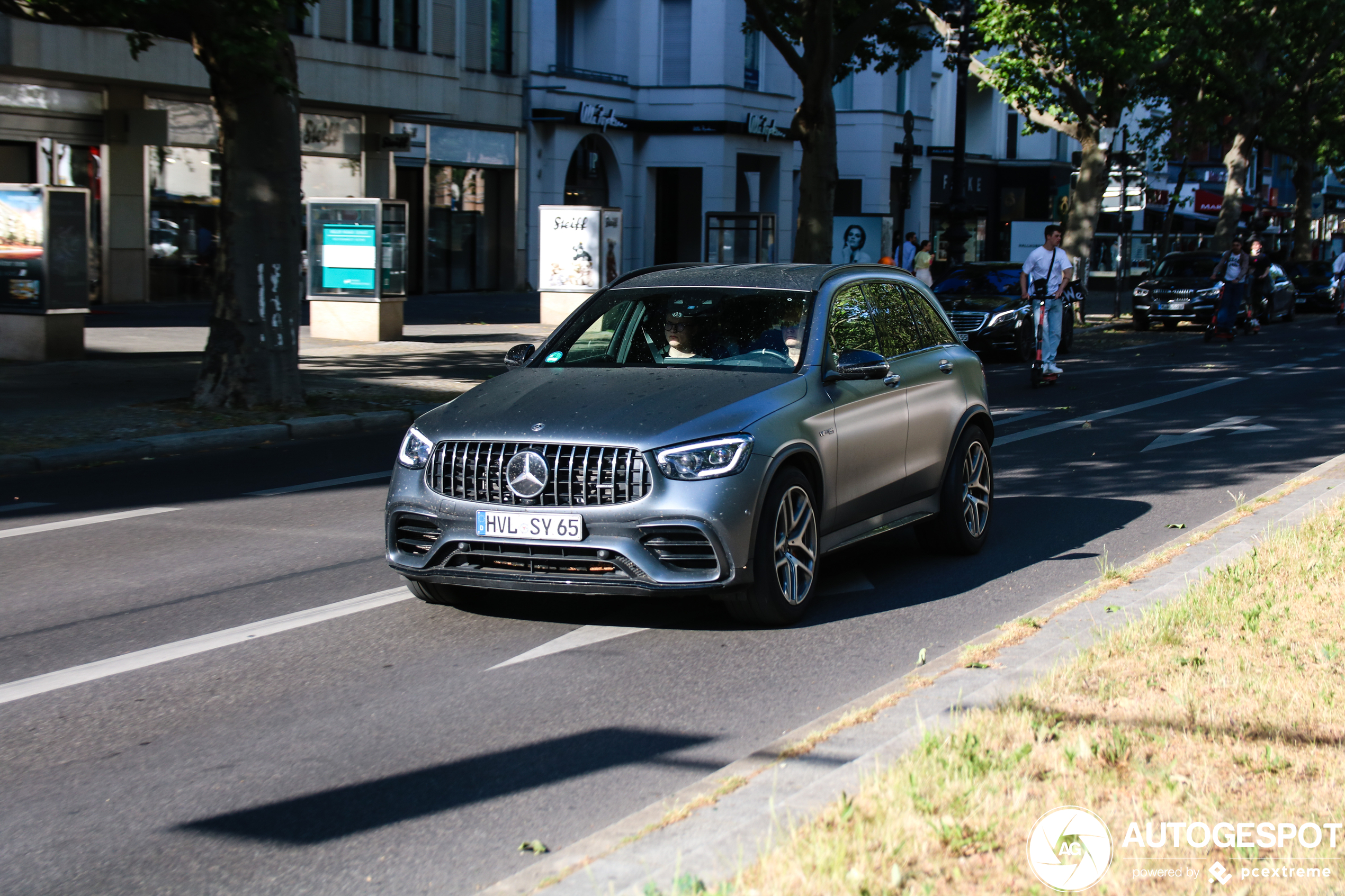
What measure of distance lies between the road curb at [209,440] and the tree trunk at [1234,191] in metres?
34.5

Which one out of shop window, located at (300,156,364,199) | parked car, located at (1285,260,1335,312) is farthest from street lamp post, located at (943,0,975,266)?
parked car, located at (1285,260,1335,312)

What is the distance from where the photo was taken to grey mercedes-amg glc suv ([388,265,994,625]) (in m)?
6.11

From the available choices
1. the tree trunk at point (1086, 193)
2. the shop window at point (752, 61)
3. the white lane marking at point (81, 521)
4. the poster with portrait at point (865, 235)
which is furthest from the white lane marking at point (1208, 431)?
the shop window at point (752, 61)

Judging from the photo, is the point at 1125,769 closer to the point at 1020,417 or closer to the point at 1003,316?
the point at 1020,417

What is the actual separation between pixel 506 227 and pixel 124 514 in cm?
3057

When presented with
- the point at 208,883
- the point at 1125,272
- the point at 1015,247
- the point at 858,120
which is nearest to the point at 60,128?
the point at 1015,247

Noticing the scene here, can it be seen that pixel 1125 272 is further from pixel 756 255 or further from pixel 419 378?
pixel 419 378

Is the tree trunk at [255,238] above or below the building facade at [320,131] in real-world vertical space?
below

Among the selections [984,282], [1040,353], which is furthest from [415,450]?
[984,282]

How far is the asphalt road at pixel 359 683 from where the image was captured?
13.5 feet

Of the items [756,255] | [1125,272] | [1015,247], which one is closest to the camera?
[756,255]

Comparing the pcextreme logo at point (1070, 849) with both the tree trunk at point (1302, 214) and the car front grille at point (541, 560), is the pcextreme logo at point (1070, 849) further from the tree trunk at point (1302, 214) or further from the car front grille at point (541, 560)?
the tree trunk at point (1302, 214)

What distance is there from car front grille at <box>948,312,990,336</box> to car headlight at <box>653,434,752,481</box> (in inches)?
694

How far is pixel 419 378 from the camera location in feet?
57.7
